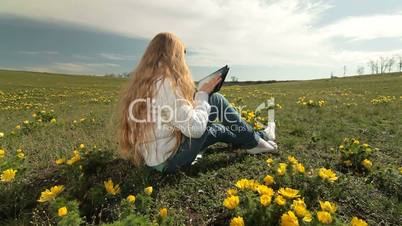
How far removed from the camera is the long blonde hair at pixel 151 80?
3.32 metres

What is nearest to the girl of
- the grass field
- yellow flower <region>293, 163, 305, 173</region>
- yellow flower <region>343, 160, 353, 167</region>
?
the grass field

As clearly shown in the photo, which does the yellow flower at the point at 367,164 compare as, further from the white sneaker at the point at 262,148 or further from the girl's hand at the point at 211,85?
the girl's hand at the point at 211,85

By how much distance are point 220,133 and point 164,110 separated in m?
1.16

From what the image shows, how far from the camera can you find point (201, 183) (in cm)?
375

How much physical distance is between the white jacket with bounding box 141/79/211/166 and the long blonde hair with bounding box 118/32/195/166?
7cm

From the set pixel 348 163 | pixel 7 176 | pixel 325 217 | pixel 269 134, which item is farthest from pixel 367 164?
pixel 7 176

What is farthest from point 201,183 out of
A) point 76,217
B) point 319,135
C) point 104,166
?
point 319,135

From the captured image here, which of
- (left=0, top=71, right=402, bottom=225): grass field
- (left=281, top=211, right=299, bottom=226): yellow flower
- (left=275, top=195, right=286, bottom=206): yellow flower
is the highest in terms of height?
(left=275, top=195, right=286, bottom=206): yellow flower

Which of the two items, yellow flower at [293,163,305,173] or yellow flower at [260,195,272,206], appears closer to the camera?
yellow flower at [260,195,272,206]

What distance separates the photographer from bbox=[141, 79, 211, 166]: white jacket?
10.6 ft

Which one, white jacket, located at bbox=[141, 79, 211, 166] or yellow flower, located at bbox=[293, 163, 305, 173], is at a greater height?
white jacket, located at bbox=[141, 79, 211, 166]

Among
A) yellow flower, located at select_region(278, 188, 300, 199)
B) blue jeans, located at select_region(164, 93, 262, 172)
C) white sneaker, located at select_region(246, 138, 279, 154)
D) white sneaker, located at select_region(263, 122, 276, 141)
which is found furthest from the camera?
white sneaker, located at select_region(263, 122, 276, 141)

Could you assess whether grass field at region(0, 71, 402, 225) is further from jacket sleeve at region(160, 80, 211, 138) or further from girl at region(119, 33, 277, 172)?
jacket sleeve at region(160, 80, 211, 138)

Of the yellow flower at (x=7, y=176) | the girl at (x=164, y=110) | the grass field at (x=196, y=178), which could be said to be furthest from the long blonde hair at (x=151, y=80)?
the yellow flower at (x=7, y=176)
